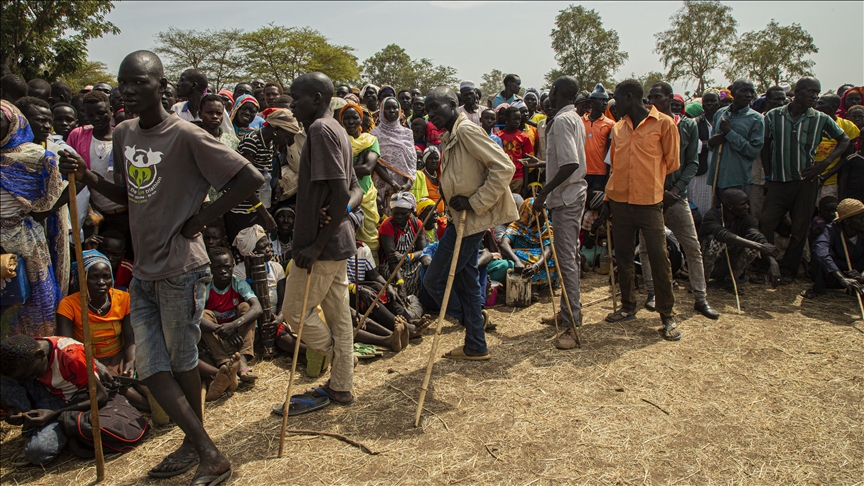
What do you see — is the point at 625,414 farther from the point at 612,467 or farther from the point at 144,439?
the point at 144,439

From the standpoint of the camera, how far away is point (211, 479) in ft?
9.57

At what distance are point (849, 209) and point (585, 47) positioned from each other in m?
38.0

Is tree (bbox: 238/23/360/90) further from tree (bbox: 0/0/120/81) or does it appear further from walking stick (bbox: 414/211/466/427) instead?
walking stick (bbox: 414/211/466/427)

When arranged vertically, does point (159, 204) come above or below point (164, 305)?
above

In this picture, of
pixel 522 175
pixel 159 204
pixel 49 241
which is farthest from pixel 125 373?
pixel 522 175

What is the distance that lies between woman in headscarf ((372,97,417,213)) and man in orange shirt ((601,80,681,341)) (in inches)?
106

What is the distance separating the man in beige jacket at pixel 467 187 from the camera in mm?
3924

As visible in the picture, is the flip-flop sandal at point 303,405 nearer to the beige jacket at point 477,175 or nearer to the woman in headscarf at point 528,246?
the beige jacket at point 477,175

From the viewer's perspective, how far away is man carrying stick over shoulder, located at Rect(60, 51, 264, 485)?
9.02 feet

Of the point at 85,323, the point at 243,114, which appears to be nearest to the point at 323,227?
the point at 85,323

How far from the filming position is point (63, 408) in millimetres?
3559

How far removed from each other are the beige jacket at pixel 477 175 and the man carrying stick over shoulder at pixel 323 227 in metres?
0.76

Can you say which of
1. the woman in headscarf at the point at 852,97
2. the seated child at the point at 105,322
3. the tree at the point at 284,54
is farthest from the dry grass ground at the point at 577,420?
the tree at the point at 284,54

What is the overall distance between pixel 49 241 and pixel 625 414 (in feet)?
14.2
